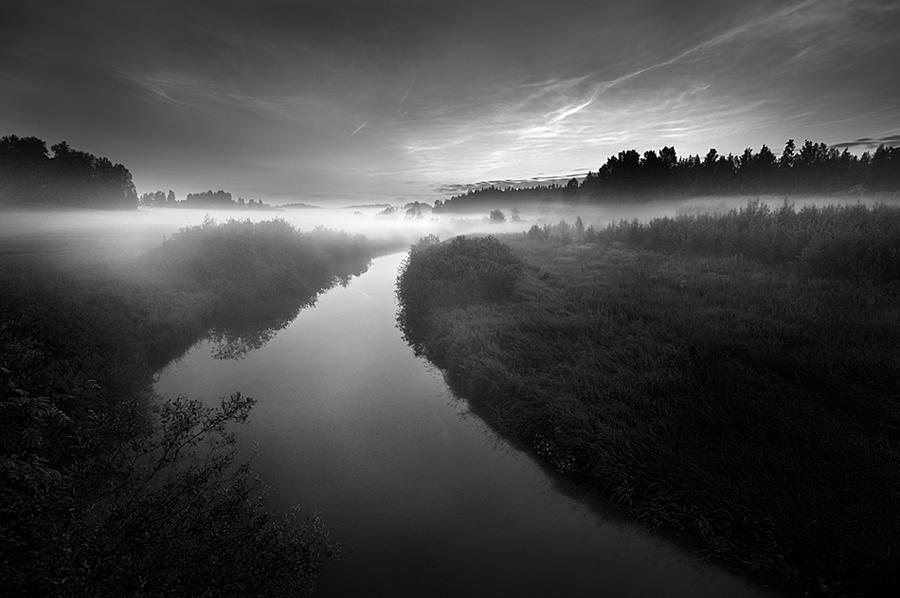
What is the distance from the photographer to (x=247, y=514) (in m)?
6.28

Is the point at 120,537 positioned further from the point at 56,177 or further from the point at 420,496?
the point at 56,177

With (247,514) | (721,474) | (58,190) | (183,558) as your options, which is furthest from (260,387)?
(58,190)

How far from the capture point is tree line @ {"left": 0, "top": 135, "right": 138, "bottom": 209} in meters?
45.8

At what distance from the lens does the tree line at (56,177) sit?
150 ft

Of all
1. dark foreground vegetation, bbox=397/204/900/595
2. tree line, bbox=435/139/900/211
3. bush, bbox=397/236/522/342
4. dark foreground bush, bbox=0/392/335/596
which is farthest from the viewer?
tree line, bbox=435/139/900/211

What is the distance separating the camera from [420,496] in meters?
8.07

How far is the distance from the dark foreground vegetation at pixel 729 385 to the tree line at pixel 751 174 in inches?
2412

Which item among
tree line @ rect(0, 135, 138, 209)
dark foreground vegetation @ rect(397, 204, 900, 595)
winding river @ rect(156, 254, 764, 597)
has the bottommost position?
winding river @ rect(156, 254, 764, 597)

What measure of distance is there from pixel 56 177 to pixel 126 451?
222 feet

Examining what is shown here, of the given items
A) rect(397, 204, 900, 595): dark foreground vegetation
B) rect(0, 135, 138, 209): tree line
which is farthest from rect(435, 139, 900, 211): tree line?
rect(0, 135, 138, 209): tree line

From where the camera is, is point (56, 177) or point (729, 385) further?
point (56, 177)

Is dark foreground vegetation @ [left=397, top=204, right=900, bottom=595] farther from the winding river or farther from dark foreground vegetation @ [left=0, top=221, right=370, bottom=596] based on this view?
dark foreground vegetation @ [left=0, top=221, right=370, bottom=596]

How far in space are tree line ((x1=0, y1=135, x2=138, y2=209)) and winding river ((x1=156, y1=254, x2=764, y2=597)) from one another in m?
54.7

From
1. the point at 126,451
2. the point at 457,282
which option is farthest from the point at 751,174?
the point at 126,451
